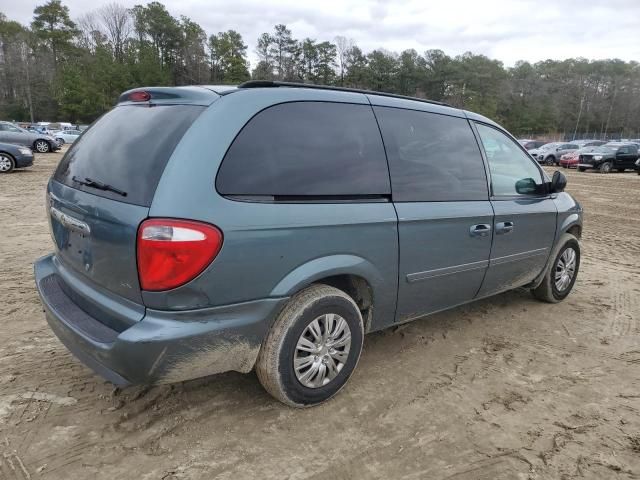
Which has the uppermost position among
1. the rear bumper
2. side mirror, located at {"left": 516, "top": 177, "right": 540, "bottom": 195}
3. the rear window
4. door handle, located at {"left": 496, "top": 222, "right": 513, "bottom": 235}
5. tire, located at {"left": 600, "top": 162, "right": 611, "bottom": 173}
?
the rear window

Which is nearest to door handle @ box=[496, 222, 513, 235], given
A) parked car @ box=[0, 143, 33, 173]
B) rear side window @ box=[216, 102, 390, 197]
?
rear side window @ box=[216, 102, 390, 197]

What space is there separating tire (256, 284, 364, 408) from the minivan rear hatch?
2.44 feet

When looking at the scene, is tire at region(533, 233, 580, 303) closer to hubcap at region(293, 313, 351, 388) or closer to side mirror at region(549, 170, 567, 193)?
side mirror at region(549, 170, 567, 193)

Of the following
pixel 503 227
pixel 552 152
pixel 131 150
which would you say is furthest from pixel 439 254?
pixel 552 152

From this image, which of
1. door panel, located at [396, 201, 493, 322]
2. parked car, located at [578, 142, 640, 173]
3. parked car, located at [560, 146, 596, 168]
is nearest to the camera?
door panel, located at [396, 201, 493, 322]

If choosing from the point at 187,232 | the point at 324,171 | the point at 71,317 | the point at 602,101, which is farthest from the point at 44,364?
the point at 602,101

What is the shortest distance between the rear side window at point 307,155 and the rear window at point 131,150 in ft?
0.98

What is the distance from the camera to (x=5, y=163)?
14.0 m

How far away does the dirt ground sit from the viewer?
226 cm

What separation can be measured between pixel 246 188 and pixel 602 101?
381ft

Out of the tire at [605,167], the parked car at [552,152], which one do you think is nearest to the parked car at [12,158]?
the tire at [605,167]

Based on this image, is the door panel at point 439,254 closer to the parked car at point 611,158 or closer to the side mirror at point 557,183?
the side mirror at point 557,183

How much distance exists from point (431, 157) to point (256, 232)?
1.56 m

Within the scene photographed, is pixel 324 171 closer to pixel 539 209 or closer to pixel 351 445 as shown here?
pixel 351 445
